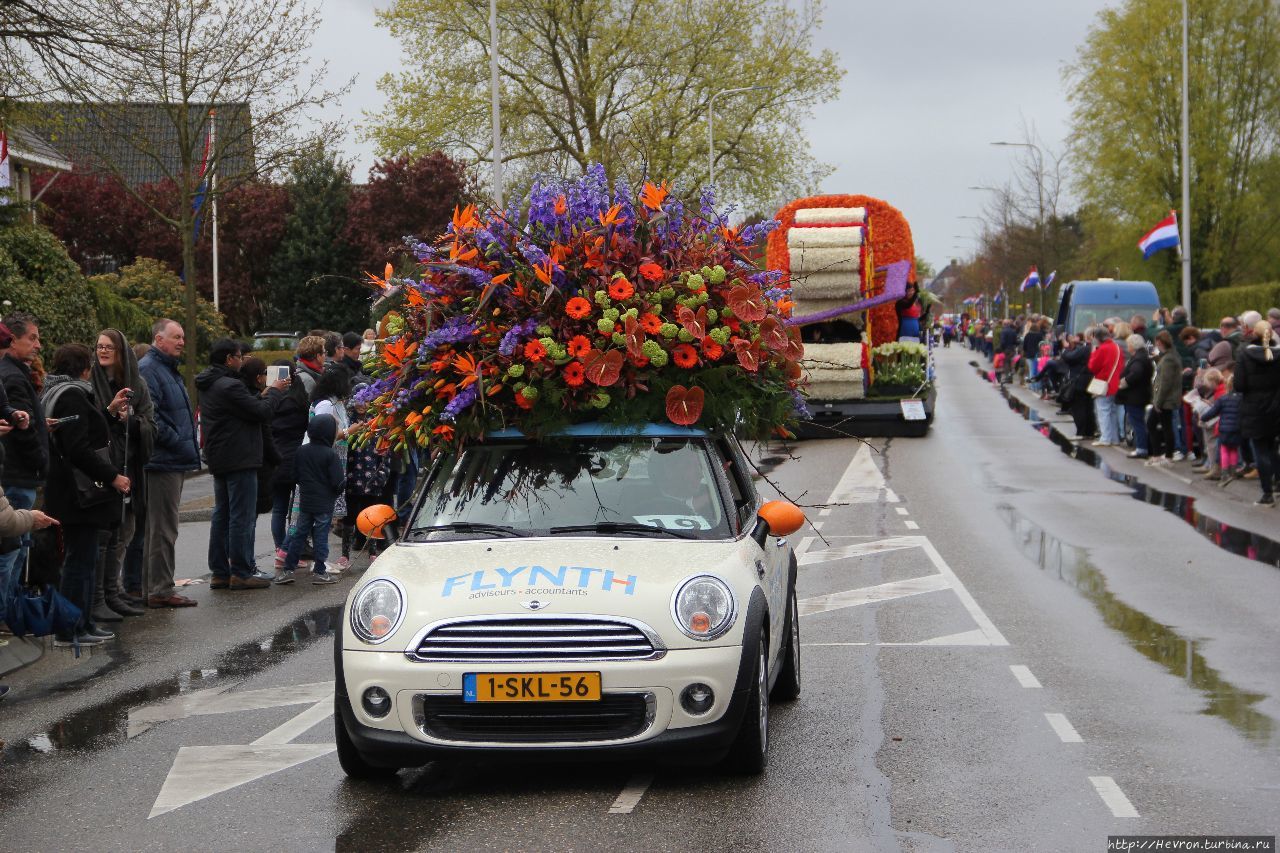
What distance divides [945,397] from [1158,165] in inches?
694

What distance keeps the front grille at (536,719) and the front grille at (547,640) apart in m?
0.17

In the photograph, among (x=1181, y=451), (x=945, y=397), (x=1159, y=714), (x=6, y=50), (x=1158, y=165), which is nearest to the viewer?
(x=1159, y=714)

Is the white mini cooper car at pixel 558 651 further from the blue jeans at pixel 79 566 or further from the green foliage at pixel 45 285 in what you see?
the green foliage at pixel 45 285

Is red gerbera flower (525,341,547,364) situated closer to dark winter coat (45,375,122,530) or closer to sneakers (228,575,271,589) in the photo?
dark winter coat (45,375,122,530)

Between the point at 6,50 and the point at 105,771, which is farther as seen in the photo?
the point at 6,50

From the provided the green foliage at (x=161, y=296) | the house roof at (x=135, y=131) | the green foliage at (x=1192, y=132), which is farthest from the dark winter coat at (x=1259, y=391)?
the green foliage at (x=1192, y=132)

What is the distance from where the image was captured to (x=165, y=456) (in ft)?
37.1

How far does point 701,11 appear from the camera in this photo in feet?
157

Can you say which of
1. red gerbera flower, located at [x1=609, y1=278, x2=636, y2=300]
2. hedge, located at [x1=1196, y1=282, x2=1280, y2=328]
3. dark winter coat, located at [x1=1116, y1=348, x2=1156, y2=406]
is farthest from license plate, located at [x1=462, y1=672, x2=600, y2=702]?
hedge, located at [x1=1196, y1=282, x2=1280, y2=328]

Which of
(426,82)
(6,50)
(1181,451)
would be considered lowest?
(1181,451)

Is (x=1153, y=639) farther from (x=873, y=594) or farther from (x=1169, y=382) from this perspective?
(x=1169, y=382)

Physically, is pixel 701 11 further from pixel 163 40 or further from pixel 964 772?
pixel 964 772

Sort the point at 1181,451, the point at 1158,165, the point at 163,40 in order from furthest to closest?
the point at 1158,165, the point at 1181,451, the point at 163,40

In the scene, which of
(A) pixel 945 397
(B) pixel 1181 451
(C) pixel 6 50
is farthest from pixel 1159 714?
(A) pixel 945 397
